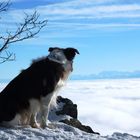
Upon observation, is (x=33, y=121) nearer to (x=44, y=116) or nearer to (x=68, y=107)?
(x=44, y=116)

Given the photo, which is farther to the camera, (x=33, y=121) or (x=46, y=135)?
(x=33, y=121)

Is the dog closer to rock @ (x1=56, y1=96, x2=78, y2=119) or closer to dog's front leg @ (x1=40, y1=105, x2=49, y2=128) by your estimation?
dog's front leg @ (x1=40, y1=105, x2=49, y2=128)

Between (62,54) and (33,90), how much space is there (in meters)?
1.34

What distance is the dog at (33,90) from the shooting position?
14.5 metres

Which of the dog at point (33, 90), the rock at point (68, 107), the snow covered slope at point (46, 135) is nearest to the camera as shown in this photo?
the snow covered slope at point (46, 135)

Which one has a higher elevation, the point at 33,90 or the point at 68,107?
the point at 68,107

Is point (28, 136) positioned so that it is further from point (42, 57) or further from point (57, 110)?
point (57, 110)

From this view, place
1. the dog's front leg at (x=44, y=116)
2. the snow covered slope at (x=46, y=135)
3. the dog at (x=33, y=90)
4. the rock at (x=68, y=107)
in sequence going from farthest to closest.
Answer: the rock at (x=68, y=107) → the dog's front leg at (x=44, y=116) → the dog at (x=33, y=90) → the snow covered slope at (x=46, y=135)

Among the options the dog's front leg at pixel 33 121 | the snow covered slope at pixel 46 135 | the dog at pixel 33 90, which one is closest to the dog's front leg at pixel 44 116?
the dog at pixel 33 90

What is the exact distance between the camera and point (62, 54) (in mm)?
14844

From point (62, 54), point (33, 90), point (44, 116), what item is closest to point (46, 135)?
point (44, 116)

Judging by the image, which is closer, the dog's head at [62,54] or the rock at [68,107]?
the dog's head at [62,54]

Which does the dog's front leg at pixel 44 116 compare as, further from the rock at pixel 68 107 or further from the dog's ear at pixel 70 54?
the rock at pixel 68 107

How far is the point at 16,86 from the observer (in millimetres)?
14586
